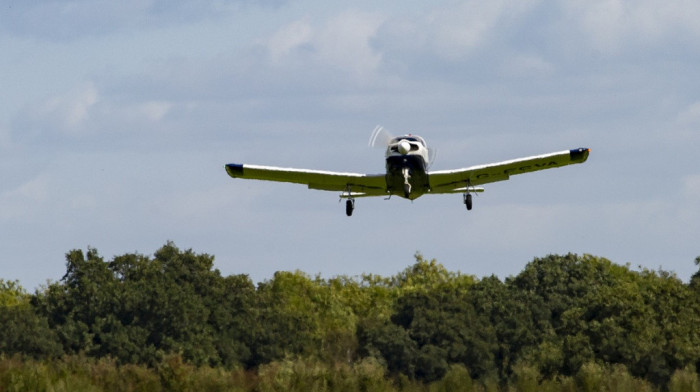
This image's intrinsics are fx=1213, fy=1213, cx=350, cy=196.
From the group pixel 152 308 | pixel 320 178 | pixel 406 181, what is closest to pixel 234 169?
pixel 320 178

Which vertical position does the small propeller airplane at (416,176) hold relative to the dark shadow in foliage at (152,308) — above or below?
above

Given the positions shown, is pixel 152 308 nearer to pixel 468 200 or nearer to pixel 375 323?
pixel 375 323

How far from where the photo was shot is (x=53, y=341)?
86250 millimetres

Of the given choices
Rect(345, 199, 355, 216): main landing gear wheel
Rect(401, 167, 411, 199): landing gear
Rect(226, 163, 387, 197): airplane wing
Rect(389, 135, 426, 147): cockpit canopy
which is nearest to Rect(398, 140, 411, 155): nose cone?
Rect(389, 135, 426, 147): cockpit canopy

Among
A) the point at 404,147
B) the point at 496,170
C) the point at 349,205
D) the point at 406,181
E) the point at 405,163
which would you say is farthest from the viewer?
the point at 496,170

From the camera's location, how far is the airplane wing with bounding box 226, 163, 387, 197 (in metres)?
42.0

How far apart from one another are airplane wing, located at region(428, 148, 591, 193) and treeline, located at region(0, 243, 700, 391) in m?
24.4

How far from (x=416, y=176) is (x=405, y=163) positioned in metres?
0.97

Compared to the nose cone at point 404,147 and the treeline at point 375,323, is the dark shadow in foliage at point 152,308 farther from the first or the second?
the nose cone at point 404,147

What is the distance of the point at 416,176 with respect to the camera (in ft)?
131

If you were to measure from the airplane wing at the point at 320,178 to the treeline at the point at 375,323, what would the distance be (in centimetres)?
2724

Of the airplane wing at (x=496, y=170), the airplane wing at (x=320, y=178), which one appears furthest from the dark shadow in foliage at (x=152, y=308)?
the airplane wing at (x=496, y=170)

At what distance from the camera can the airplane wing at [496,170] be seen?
137 ft

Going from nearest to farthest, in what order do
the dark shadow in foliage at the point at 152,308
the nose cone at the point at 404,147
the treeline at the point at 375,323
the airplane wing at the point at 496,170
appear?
the nose cone at the point at 404,147 → the airplane wing at the point at 496,170 → the treeline at the point at 375,323 → the dark shadow in foliage at the point at 152,308
